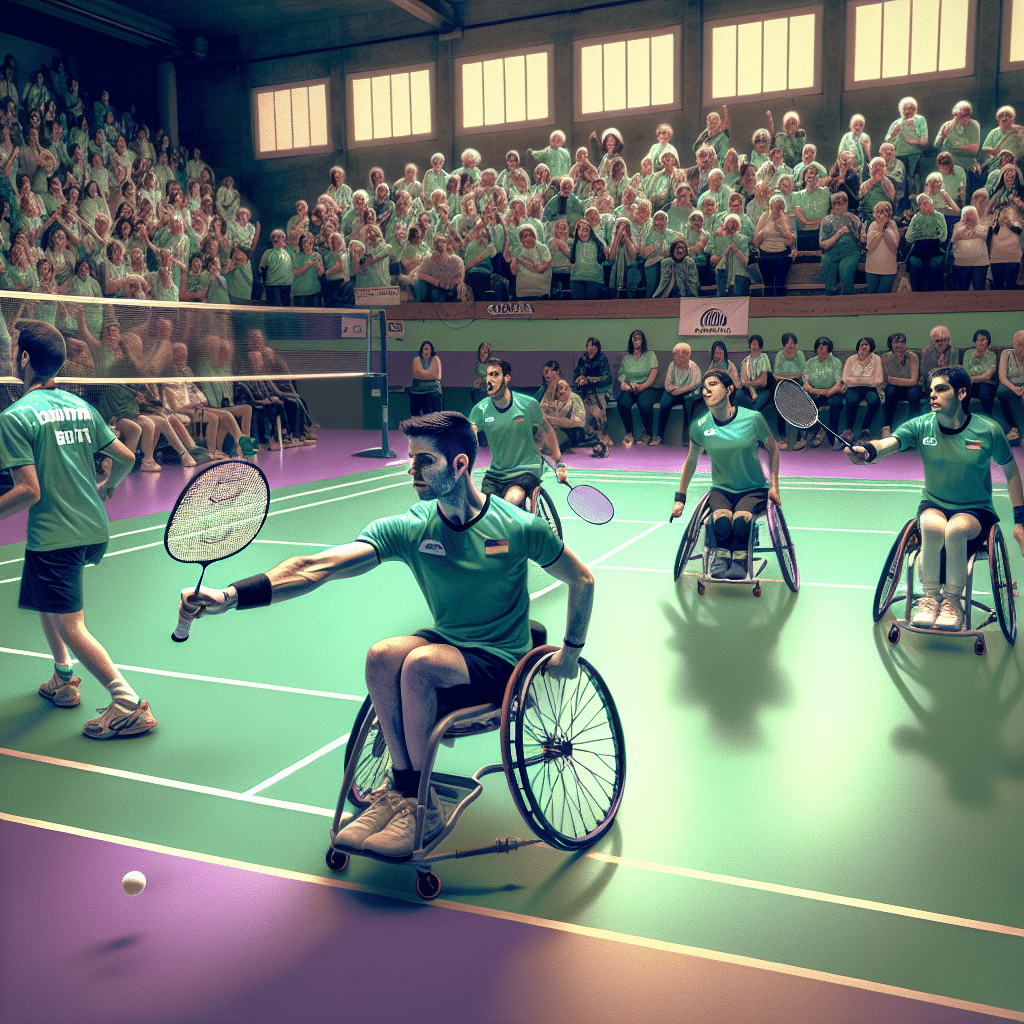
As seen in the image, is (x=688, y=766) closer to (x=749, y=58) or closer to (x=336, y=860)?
(x=336, y=860)

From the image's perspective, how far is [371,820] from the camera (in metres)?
3.33

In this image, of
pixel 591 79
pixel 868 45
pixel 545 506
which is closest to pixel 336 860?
pixel 545 506

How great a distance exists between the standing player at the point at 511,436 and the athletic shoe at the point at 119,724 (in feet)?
12.0

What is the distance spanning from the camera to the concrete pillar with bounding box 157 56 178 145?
23.9m

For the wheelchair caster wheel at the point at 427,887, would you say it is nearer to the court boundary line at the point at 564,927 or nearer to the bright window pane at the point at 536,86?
the court boundary line at the point at 564,927

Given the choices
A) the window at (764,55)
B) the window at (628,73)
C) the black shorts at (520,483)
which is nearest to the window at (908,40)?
the window at (764,55)

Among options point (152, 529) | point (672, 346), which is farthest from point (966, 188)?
point (152, 529)

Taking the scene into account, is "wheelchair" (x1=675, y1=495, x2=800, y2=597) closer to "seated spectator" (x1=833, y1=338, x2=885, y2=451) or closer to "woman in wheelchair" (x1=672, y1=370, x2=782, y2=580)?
"woman in wheelchair" (x1=672, y1=370, x2=782, y2=580)

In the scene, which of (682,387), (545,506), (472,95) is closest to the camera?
(545,506)

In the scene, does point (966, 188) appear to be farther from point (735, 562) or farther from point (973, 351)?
point (735, 562)

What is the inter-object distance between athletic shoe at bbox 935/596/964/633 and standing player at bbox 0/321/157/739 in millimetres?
4066

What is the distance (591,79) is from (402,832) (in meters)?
20.4

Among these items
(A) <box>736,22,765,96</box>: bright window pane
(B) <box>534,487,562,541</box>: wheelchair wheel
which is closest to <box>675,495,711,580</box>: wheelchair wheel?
(B) <box>534,487,562,541</box>: wheelchair wheel

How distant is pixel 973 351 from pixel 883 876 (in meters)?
12.9
